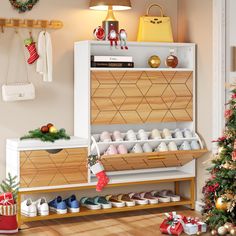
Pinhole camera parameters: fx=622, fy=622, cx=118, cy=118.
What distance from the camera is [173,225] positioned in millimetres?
5250

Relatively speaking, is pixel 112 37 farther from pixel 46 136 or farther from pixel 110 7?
pixel 46 136

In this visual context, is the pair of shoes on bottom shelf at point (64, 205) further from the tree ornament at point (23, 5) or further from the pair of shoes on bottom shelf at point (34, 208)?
the tree ornament at point (23, 5)

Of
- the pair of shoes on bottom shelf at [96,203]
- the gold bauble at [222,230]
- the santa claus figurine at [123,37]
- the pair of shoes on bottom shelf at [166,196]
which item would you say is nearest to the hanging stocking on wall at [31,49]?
the santa claus figurine at [123,37]

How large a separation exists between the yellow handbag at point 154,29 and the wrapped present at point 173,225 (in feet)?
5.79

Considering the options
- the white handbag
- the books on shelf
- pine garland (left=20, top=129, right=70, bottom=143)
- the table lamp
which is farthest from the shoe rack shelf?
the table lamp

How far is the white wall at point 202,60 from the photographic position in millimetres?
6000

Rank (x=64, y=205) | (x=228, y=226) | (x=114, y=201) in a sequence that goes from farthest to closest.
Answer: (x=114, y=201) → (x=64, y=205) → (x=228, y=226)

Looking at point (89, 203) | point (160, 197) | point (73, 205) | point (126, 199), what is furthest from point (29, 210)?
point (160, 197)

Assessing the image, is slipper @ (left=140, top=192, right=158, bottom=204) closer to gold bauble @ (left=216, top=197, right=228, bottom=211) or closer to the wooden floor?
the wooden floor

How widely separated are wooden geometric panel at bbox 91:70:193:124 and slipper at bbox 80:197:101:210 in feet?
2.53

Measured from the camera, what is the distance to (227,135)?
515cm

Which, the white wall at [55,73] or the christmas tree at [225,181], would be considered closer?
the christmas tree at [225,181]

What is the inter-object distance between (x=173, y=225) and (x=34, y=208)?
4.17ft

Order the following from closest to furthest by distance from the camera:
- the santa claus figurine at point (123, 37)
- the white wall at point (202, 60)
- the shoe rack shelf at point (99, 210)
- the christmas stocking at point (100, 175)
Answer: the shoe rack shelf at point (99, 210) < the christmas stocking at point (100, 175) < the santa claus figurine at point (123, 37) < the white wall at point (202, 60)
